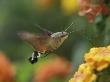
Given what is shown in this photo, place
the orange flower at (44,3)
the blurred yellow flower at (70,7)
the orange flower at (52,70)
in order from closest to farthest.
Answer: the orange flower at (52,70) → the blurred yellow flower at (70,7) → the orange flower at (44,3)

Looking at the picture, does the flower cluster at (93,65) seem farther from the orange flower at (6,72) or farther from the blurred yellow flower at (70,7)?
the blurred yellow flower at (70,7)

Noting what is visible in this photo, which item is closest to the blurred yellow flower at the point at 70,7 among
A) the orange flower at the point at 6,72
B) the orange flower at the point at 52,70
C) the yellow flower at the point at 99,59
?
the orange flower at the point at 52,70

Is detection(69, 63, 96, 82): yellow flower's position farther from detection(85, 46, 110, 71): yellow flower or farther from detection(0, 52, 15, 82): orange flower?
detection(0, 52, 15, 82): orange flower

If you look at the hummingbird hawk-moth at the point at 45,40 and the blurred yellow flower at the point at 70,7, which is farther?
the blurred yellow flower at the point at 70,7

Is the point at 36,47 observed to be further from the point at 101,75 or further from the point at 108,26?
the point at 108,26

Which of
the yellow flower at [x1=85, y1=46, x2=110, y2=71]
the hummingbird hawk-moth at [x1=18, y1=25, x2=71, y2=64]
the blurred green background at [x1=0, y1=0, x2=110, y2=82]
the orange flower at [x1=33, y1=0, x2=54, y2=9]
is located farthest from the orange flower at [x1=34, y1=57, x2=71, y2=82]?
the orange flower at [x1=33, y1=0, x2=54, y2=9]

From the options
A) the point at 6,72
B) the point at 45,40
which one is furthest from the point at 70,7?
the point at 45,40

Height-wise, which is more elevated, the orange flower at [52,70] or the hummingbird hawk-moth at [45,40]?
the orange flower at [52,70]

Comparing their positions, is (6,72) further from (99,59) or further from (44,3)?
(44,3)
